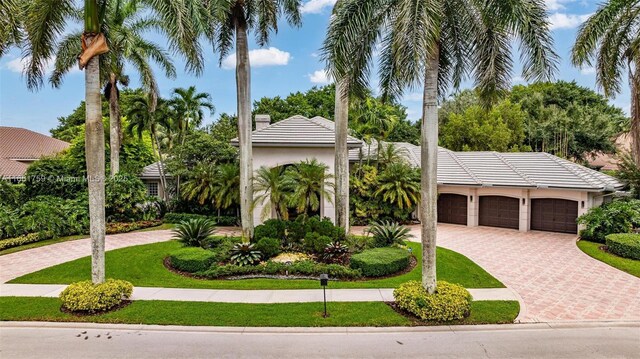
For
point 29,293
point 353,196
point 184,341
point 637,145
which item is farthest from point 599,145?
point 29,293

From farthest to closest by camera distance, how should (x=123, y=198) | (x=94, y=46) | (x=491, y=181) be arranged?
(x=491, y=181), (x=123, y=198), (x=94, y=46)

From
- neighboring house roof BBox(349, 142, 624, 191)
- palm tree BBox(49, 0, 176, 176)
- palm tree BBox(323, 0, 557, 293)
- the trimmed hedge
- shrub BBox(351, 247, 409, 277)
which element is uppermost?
palm tree BBox(49, 0, 176, 176)

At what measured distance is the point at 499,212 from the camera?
2264cm

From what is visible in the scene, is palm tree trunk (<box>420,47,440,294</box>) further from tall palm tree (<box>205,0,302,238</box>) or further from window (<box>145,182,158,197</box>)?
window (<box>145,182,158,197</box>)

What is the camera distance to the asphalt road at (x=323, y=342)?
7109 mm

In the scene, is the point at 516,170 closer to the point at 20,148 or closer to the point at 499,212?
the point at 499,212

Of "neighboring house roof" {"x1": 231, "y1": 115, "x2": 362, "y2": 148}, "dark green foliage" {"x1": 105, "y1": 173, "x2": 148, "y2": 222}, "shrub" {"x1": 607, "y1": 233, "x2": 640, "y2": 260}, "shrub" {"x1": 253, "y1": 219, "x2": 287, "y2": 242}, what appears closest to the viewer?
"shrub" {"x1": 607, "y1": 233, "x2": 640, "y2": 260}

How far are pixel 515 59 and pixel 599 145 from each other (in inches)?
1244

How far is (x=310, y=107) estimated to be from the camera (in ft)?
133

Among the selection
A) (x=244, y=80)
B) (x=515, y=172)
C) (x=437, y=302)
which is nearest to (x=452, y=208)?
(x=515, y=172)

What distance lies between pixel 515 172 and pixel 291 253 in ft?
52.4

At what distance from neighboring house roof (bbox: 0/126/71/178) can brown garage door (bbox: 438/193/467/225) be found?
103ft

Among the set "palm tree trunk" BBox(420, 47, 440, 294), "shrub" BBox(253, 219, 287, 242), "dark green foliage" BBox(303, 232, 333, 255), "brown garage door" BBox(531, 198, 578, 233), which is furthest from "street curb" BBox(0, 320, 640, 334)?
"brown garage door" BBox(531, 198, 578, 233)

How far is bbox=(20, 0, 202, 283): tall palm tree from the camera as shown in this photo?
906 centimetres
